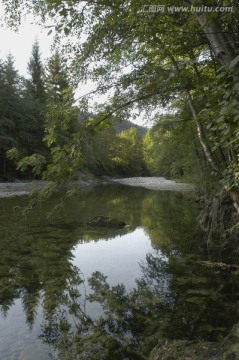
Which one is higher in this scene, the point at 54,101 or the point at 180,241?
the point at 54,101

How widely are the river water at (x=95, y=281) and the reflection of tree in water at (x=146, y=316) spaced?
22 mm

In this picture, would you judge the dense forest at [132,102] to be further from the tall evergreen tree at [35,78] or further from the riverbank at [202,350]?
the tall evergreen tree at [35,78]

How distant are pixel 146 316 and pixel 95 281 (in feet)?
6.72

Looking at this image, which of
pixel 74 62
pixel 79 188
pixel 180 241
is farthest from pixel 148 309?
pixel 180 241

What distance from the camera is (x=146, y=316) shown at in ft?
17.7

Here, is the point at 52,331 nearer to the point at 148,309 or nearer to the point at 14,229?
the point at 148,309

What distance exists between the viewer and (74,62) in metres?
5.44

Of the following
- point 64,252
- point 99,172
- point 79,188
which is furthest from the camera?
point 99,172

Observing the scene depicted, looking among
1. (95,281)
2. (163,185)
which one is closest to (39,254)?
(95,281)

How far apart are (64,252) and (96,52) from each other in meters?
6.23

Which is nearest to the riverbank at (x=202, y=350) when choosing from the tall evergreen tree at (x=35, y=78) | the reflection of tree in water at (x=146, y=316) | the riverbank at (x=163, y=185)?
the reflection of tree in water at (x=146, y=316)

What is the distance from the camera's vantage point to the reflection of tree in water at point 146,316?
4.46 metres

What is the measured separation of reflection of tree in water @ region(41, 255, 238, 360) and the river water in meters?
0.02

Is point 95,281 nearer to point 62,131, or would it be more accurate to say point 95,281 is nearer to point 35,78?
point 62,131
